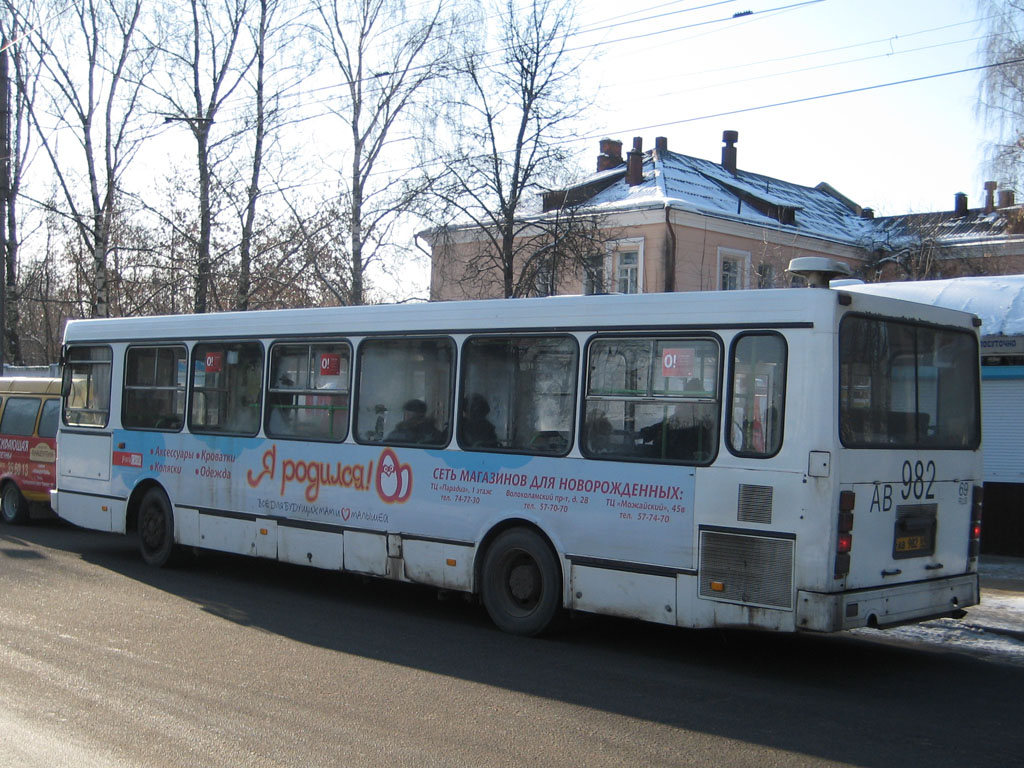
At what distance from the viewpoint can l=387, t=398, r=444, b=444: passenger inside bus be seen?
10039 millimetres

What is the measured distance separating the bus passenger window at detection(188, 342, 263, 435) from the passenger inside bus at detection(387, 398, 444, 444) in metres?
2.09

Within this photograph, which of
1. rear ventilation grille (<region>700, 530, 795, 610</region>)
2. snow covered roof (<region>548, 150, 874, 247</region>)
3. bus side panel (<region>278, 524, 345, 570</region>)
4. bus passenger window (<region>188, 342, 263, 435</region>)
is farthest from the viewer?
snow covered roof (<region>548, 150, 874, 247</region>)

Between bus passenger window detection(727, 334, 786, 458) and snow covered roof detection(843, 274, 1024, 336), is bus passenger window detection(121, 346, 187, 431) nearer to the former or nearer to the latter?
bus passenger window detection(727, 334, 786, 458)

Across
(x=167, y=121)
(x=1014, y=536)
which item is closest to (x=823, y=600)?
(x=1014, y=536)

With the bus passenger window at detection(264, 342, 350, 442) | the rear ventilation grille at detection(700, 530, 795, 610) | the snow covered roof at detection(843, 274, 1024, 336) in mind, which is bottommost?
the rear ventilation grille at detection(700, 530, 795, 610)

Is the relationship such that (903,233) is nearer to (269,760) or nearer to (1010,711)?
(1010,711)

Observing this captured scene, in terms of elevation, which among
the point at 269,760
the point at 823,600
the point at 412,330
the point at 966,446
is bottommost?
the point at 269,760

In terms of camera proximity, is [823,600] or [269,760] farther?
[823,600]

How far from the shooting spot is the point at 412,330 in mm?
10234

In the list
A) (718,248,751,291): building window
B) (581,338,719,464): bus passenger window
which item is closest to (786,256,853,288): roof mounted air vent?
(581,338,719,464): bus passenger window

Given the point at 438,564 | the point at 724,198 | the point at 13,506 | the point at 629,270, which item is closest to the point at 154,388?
the point at 438,564

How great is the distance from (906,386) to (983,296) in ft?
24.2

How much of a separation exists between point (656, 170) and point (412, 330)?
27393mm

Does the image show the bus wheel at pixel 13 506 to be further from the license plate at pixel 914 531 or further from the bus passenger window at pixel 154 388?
the license plate at pixel 914 531
